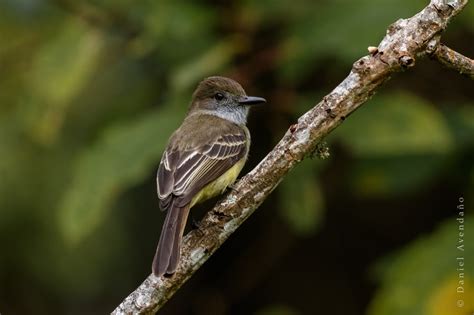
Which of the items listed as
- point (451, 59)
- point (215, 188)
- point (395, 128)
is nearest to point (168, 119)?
point (215, 188)

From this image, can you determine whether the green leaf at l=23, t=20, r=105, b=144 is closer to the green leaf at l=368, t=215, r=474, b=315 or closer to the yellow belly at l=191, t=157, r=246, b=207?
the yellow belly at l=191, t=157, r=246, b=207

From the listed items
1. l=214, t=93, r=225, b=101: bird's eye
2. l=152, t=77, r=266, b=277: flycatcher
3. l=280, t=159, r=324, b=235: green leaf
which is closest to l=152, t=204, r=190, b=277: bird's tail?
l=152, t=77, r=266, b=277: flycatcher

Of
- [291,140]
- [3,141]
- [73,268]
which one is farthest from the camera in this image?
[73,268]

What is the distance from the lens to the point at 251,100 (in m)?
5.33

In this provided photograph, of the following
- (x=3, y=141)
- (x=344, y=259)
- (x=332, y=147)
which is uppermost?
(x=332, y=147)

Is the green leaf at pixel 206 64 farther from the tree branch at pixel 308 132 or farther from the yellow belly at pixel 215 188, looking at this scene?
the tree branch at pixel 308 132

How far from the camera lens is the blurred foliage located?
A: 493 centimetres

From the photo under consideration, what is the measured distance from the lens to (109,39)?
5.71m

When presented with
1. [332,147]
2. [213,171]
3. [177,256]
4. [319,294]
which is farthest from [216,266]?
[177,256]

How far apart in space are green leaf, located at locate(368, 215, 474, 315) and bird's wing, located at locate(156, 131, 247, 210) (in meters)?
1.03

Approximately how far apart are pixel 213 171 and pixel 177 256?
1.12m

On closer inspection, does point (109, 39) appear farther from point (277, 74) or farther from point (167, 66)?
point (277, 74)

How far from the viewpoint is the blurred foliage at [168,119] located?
4.93m

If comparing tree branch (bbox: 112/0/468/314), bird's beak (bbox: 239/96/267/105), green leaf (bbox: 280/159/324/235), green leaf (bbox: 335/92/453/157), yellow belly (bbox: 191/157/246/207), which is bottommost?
green leaf (bbox: 280/159/324/235)
